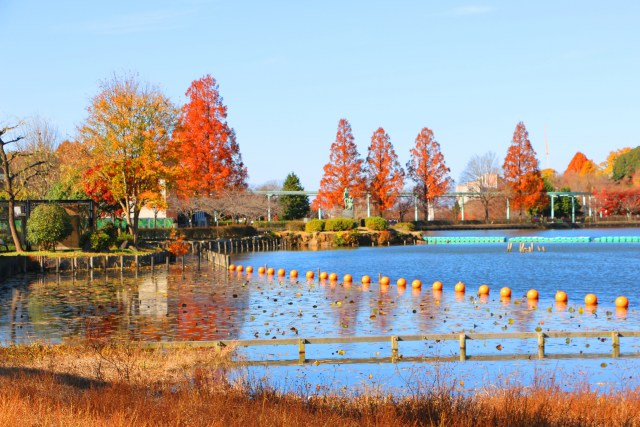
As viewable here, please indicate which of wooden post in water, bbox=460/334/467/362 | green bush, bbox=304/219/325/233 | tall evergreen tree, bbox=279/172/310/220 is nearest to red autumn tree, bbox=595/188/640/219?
tall evergreen tree, bbox=279/172/310/220

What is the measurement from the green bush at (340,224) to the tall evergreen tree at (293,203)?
3121 centimetres

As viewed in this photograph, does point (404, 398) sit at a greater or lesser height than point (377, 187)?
lesser

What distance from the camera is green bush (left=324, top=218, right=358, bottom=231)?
83.2 meters

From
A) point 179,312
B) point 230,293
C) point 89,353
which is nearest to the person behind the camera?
point 89,353

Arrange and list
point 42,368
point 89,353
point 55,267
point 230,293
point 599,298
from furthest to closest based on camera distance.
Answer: point 55,267, point 230,293, point 599,298, point 89,353, point 42,368

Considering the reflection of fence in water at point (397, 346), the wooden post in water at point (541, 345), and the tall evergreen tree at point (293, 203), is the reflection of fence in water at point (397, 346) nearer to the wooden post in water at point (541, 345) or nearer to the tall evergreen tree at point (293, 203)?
the wooden post in water at point (541, 345)

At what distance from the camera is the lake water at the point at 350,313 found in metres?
17.7

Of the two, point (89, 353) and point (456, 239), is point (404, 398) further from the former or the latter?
point (456, 239)

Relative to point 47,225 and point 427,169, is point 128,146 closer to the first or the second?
point 47,225

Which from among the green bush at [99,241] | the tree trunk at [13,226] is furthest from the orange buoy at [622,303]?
the tree trunk at [13,226]

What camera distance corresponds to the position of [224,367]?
17266 mm

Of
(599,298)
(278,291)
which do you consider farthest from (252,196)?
(599,298)

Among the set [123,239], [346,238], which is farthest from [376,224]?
[123,239]

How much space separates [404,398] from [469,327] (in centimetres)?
1134
